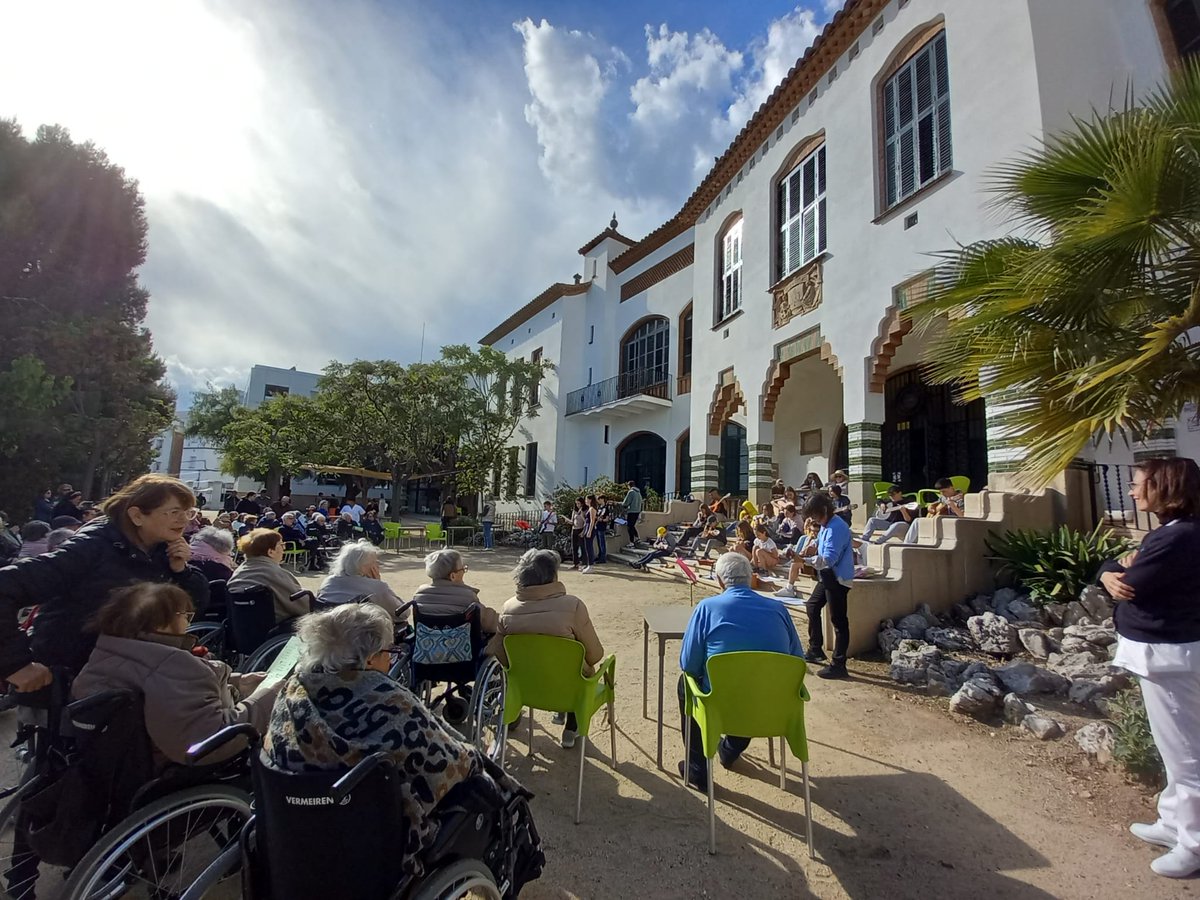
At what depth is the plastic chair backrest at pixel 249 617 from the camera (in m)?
3.48

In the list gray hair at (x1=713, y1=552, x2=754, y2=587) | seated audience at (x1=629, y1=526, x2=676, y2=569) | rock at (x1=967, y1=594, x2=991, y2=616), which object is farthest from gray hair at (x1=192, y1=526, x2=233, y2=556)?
seated audience at (x1=629, y1=526, x2=676, y2=569)

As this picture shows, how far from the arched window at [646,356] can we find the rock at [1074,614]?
12.1 metres

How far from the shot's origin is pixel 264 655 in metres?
3.44

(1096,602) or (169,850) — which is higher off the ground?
(1096,602)

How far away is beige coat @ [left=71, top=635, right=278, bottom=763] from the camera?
6.19ft

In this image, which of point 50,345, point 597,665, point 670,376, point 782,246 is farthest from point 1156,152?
point 50,345

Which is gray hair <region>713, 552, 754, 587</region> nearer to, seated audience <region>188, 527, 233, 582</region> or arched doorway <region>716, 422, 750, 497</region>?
seated audience <region>188, 527, 233, 582</region>

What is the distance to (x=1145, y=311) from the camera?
12.3 feet

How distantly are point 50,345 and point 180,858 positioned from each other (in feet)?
56.3

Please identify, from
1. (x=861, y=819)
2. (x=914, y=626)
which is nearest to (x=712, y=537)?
(x=914, y=626)

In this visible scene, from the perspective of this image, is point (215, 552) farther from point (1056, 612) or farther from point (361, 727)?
point (1056, 612)

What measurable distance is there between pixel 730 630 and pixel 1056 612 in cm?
407

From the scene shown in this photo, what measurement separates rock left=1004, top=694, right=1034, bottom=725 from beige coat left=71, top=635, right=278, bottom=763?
4.57 m

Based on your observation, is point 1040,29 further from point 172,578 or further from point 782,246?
point 172,578
